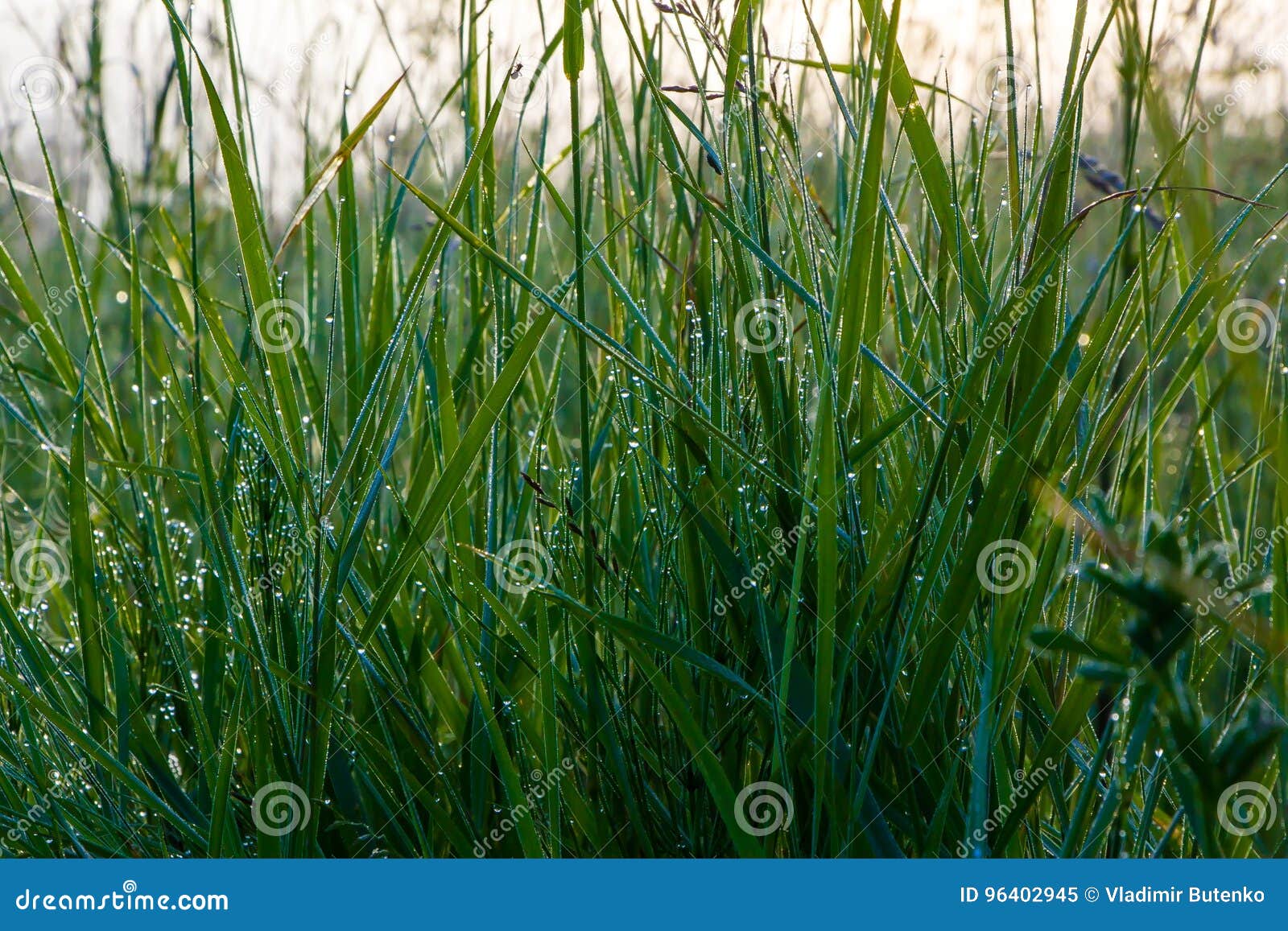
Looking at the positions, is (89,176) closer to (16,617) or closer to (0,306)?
(0,306)

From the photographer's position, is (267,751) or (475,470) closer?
(267,751)

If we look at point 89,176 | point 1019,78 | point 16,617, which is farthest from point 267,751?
point 89,176

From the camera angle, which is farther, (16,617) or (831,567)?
(16,617)

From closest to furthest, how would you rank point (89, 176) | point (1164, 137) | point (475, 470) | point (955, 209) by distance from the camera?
point (1164, 137) < point (955, 209) < point (475, 470) < point (89, 176)

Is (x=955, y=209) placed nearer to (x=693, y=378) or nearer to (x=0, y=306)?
(x=693, y=378)

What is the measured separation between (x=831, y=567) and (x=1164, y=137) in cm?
28

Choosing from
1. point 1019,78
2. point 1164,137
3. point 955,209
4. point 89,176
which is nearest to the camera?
point 1164,137

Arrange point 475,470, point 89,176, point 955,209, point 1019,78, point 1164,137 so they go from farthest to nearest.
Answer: point 89,176 < point 475,470 < point 1019,78 < point 955,209 < point 1164,137

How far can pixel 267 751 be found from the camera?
25.5 inches

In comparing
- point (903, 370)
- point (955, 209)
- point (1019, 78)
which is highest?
point (1019, 78)

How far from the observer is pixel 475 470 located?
892 millimetres

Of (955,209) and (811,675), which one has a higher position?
(955,209)

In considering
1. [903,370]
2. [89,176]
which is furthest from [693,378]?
[89,176]

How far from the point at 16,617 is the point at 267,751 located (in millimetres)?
212
